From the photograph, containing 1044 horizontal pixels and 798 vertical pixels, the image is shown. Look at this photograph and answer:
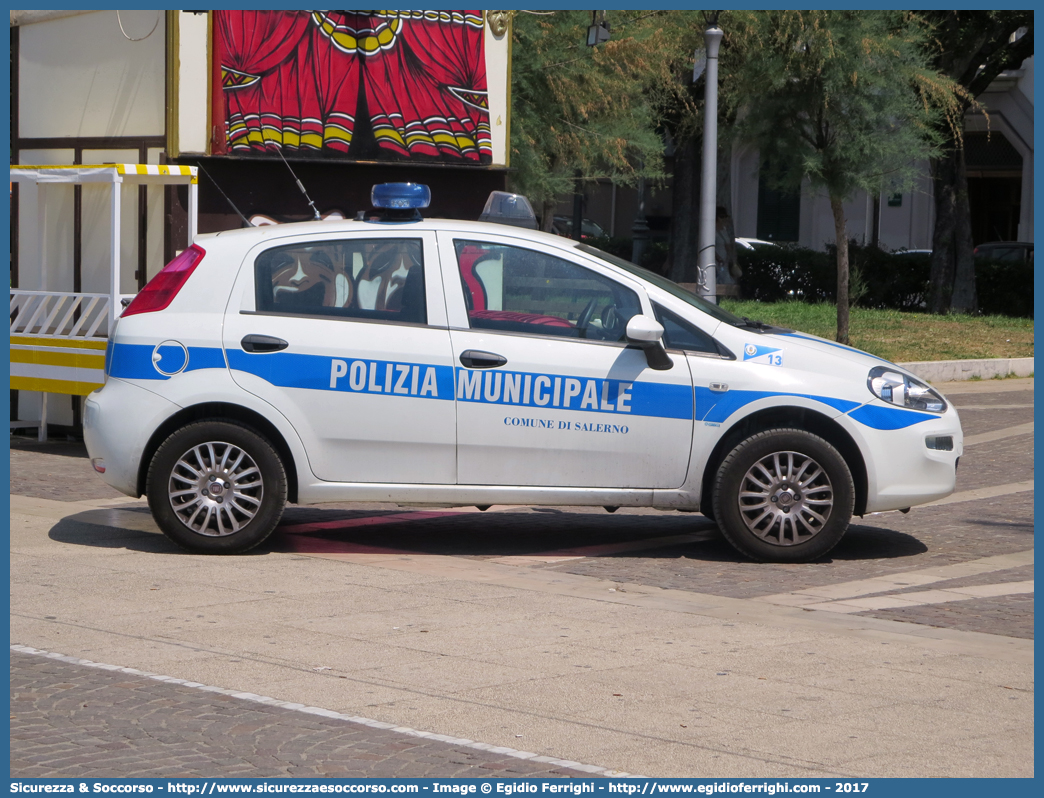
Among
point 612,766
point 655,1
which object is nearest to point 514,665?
point 612,766

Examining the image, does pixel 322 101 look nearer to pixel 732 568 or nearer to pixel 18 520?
pixel 18 520

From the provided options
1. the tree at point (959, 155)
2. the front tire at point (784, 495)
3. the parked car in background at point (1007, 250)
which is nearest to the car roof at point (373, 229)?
the front tire at point (784, 495)

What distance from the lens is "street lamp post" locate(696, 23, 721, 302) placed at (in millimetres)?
16828

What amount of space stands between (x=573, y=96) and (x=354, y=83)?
9427 millimetres

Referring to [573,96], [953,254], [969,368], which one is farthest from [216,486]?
[953,254]

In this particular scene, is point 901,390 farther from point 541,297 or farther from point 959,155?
point 959,155

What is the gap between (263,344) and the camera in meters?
7.59

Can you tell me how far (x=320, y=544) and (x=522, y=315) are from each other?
1.87m

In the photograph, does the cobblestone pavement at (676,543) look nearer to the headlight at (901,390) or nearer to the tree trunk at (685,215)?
the headlight at (901,390)

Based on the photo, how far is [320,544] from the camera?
8.30m

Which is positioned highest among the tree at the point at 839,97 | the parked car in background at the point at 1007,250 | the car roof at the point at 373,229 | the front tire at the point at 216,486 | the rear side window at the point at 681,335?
the tree at the point at 839,97

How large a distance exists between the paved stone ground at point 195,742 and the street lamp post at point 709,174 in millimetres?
12450

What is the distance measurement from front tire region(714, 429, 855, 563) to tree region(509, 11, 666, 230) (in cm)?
1410

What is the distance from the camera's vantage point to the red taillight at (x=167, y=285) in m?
7.76
